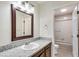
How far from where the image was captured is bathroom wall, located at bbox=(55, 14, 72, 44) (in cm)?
453

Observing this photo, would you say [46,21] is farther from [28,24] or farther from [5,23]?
[5,23]

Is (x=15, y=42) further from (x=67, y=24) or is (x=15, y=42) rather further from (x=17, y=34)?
(x=67, y=24)

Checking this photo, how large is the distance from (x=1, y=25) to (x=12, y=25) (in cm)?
22

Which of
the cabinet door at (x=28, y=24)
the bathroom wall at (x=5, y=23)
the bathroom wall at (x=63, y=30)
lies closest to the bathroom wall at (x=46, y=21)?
the cabinet door at (x=28, y=24)

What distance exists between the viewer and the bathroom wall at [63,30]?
4527 mm

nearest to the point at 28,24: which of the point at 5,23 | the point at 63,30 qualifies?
the point at 5,23

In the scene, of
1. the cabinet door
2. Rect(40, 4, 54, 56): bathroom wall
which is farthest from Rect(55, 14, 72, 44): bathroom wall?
the cabinet door

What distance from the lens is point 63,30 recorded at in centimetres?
480

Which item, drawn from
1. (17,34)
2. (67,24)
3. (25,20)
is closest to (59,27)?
(67,24)

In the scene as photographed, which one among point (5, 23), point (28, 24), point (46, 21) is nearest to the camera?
point (5, 23)

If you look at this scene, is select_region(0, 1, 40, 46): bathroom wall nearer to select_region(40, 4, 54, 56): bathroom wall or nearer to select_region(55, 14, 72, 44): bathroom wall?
select_region(40, 4, 54, 56): bathroom wall

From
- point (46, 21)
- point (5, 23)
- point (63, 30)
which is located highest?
point (46, 21)

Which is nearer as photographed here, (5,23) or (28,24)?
(5,23)

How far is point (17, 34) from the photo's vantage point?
164 cm
